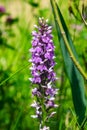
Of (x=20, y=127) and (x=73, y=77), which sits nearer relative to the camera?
(x=73, y=77)

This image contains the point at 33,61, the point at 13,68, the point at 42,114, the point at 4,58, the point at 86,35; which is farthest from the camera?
the point at 4,58

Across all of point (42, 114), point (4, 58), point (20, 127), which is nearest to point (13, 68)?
point (4, 58)

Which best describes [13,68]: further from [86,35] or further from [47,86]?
[47,86]

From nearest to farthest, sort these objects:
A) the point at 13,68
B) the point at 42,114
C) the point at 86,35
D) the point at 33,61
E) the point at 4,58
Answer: the point at 33,61 < the point at 42,114 < the point at 86,35 < the point at 13,68 < the point at 4,58

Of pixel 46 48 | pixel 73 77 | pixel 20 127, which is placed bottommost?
pixel 20 127

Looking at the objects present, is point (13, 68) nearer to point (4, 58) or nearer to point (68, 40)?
point (4, 58)

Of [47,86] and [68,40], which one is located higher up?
[68,40]
